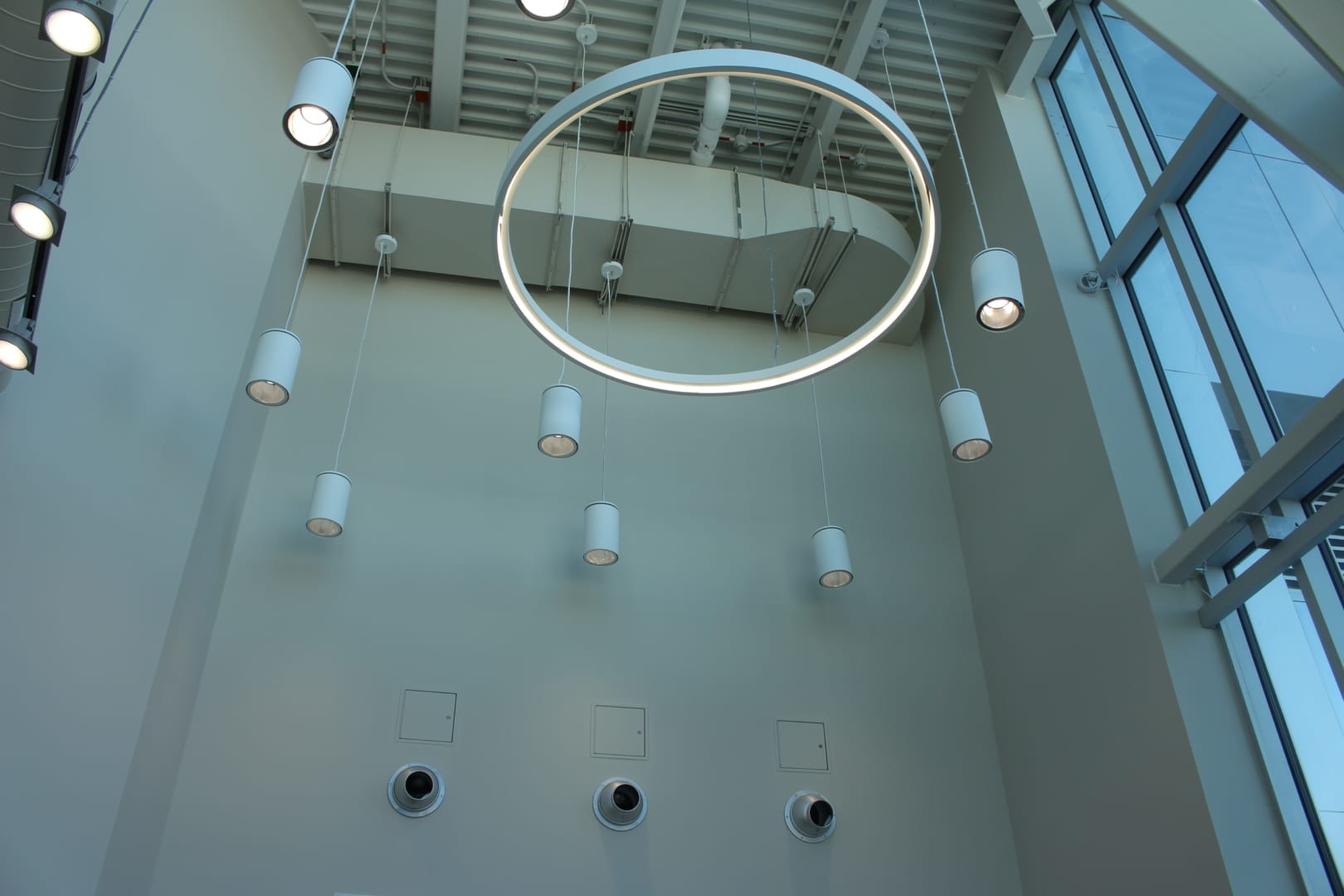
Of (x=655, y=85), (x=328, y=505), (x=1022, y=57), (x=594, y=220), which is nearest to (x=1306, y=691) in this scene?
(x=1022, y=57)

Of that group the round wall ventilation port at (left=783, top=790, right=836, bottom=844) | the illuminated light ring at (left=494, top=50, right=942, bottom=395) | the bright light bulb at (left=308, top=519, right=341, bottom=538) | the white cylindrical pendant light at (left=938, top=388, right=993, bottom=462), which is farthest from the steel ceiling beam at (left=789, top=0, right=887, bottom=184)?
the round wall ventilation port at (left=783, top=790, right=836, bottom=844)

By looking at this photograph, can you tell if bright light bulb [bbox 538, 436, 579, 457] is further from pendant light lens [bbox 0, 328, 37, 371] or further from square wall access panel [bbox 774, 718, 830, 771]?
square wall access panel [bbox 774, 718, 830, 771]

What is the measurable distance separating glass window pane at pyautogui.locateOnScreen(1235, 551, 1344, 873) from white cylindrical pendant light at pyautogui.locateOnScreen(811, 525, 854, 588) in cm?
296

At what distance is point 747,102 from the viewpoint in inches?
412

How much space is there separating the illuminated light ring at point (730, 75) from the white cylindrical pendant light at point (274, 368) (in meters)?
1.71

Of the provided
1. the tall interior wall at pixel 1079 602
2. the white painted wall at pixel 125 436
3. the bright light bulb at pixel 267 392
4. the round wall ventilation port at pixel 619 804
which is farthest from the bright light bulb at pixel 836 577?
the white painted wall at pixel 125 436

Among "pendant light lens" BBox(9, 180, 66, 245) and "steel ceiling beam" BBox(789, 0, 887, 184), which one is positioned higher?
"steel ceiling beam" BBox(789, 0, 887, 184)

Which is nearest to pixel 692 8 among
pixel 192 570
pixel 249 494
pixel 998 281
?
pixel 998 281

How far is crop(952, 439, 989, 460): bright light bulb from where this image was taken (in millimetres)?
6938

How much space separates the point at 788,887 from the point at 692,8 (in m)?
8.20

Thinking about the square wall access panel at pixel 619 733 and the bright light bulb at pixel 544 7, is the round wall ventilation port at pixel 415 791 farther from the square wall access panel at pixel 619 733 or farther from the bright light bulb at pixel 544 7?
the bright light bulb at pixel 544 7

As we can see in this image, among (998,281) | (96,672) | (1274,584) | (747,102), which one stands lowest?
(96,672)

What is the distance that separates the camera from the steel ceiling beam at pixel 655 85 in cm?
917

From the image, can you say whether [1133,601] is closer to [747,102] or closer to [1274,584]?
[1274,584]
